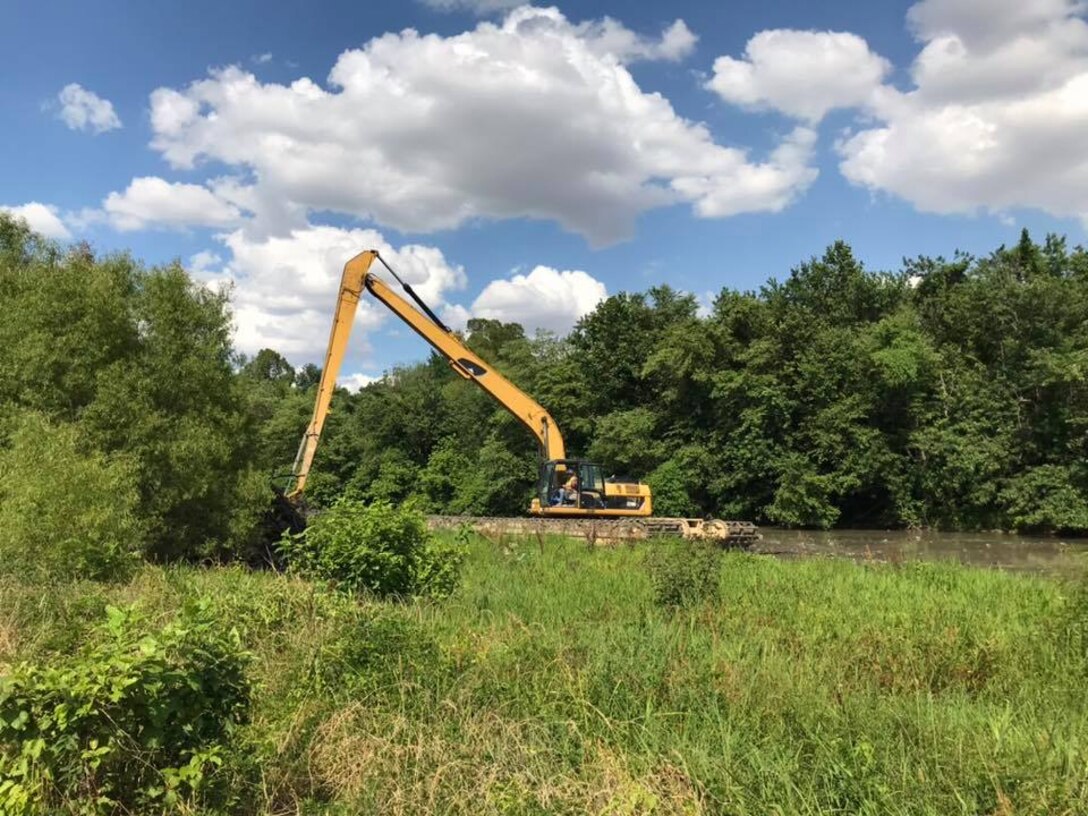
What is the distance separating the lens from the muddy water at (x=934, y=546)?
20766 mm

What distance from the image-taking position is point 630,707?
5047mm

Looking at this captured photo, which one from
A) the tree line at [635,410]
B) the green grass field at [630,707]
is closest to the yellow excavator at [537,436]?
the tree line at [635,410]

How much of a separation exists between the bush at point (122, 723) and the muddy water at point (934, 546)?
15.9m

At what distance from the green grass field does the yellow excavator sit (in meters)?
14.1

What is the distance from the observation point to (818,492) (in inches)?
1403

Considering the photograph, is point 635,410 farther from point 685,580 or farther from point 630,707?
point 630,707

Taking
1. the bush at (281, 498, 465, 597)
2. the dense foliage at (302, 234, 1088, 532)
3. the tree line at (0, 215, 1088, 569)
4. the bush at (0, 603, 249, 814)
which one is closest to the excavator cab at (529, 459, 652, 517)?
the tree line at (0, 215, 1088, 569)

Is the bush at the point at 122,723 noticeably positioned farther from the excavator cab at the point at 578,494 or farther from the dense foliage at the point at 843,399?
the dense foliage at the point at 843,399

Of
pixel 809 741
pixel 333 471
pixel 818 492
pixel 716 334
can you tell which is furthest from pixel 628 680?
pixel 333 471

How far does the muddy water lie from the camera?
20766mm

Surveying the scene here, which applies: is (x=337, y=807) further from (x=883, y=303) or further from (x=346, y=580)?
(x=883, y=303)

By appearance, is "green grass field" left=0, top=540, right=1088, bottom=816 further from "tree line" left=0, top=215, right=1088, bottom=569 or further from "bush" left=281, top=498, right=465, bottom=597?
"tree line" left=0, top=215, right=1088, bottom=569

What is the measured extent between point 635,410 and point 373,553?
34437 millimetres

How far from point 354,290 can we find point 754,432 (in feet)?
70.3
